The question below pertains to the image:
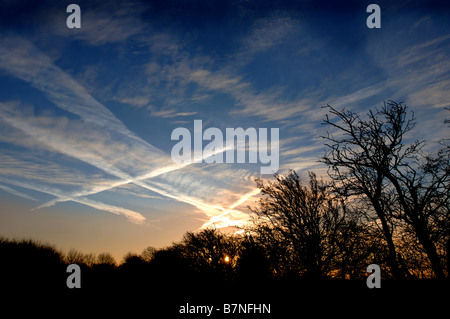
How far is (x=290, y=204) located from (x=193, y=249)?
3454 centimetres

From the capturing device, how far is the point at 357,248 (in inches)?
645

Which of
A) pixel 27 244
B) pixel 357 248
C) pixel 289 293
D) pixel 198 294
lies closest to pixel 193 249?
pixel 27 244

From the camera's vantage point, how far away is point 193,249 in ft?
159

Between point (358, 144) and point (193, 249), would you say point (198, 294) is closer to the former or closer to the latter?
point (358, 144)

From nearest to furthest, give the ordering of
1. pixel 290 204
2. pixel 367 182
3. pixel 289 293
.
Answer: pixel 289 293 → pixel 367 182 → pixel 290 204

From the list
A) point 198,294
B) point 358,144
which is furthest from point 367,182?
point 198,294
